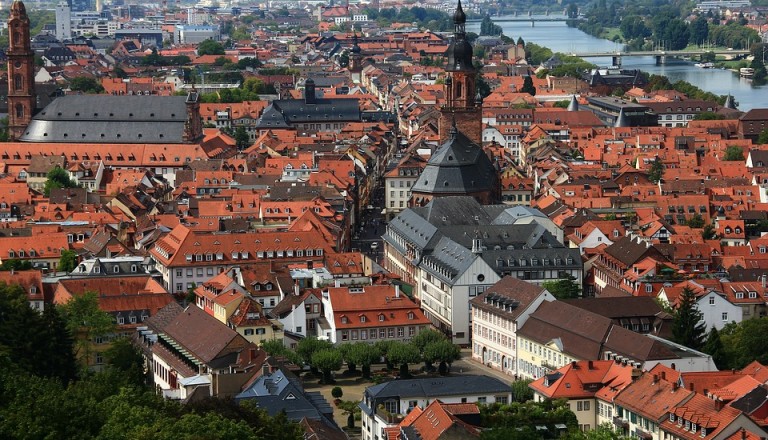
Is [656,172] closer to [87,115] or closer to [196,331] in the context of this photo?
[87,115]

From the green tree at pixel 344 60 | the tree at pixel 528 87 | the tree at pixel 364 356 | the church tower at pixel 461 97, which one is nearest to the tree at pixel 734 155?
the church tower at pixel 461 97

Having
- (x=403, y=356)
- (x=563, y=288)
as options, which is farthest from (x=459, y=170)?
(x=403, y=356)

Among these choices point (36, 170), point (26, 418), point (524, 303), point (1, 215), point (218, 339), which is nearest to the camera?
point (26, 418)

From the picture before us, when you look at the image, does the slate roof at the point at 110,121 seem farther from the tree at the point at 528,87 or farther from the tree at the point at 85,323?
the tree at the point at 85,323

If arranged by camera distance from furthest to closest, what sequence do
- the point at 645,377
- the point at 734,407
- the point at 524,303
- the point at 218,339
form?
the point at 524,303
the point at 218,339
the point at 645,377
the point at 734,407

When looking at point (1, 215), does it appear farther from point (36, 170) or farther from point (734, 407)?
point (734, 407)

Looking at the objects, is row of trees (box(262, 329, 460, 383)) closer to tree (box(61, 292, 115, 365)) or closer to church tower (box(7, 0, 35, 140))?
tree (box(61, 292, 115, 365))

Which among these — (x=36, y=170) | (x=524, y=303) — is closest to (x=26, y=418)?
(x=524, y=303)

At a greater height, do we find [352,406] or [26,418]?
[26,418]

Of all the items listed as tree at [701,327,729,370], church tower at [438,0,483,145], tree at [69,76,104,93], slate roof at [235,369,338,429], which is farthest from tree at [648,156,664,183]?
tree at [69,76,104,93]
